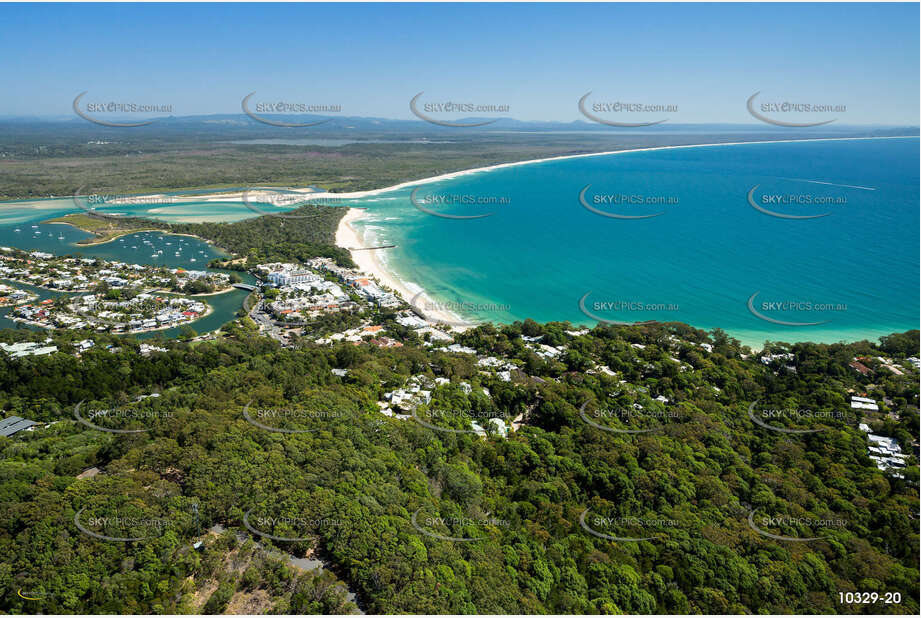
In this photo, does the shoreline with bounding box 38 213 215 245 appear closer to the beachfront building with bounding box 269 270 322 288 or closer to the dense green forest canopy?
the beachfront building with bounding box 269 270 322 288

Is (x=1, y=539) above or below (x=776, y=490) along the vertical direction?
above

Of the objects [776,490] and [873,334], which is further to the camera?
[873,334]

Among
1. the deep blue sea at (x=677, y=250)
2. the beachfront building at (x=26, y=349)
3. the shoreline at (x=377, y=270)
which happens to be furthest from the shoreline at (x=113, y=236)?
the beachfront building at (x=26, y=349)

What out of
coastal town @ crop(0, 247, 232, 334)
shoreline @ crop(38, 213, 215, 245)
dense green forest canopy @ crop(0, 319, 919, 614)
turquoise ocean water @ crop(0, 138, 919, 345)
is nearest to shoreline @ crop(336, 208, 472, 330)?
turquoise ocean water @ crop(0, 138, 919, 345)

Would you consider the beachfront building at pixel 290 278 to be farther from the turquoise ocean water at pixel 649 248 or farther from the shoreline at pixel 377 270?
the shoreline at pixel 377 270

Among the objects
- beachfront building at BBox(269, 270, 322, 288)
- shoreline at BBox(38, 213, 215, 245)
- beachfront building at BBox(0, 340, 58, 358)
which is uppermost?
shoreline at BBox(38, 213, 215, 245)

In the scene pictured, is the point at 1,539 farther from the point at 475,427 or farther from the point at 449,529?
the point at 475,427

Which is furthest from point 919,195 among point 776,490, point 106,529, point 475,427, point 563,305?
point 106,529
